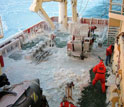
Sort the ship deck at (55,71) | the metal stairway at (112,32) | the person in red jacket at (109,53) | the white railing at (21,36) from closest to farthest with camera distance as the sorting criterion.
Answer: the ship deck at (55,71), the person in red jacket at (109,53), the metal stairway at (112,32), the white railing at (21,36)

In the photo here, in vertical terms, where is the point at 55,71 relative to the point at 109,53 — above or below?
below

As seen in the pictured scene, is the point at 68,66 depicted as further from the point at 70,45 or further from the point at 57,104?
the point at 57,104

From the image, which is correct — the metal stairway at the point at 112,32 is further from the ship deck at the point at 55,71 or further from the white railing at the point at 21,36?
the white railing at the point at 21,36

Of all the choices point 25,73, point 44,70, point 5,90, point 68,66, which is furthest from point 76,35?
point 5,90

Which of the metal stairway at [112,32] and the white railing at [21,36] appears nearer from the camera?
the metal stairway at [112,32]

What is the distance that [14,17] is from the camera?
47625mm

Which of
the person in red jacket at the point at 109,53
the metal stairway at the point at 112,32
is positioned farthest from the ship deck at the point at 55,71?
the metal stairway at the point at 112,32

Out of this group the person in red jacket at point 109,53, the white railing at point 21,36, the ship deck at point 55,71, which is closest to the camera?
the ship deck at point 55,71

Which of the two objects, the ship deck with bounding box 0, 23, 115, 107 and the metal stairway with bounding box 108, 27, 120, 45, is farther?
the metal stairway with bounding box 108, 27, 120, 45

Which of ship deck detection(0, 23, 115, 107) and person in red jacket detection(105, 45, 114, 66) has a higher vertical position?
person in red jacket detection(105, 45, 114, 66)

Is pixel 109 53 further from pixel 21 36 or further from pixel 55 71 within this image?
pixel 21 36

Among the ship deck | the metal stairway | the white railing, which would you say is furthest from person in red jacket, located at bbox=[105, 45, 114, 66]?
the white railing

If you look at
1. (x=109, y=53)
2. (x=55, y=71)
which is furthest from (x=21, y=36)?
(x=109, y=53)

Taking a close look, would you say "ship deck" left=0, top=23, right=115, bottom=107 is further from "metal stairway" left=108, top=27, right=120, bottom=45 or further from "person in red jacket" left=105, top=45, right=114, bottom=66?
"metal stairway" left=108, top=27, right=120, bottom=45
